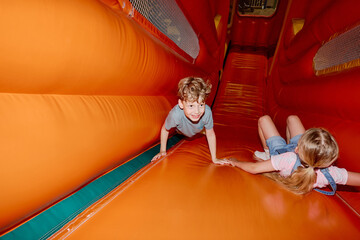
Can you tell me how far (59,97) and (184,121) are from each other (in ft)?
2.48

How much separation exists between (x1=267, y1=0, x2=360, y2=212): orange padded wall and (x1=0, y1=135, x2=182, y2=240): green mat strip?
111cm

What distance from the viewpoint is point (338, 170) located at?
94 cm

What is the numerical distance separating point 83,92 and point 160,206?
528 mm

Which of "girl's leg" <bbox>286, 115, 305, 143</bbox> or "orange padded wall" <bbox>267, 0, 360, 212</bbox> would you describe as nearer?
"orange padded wall" <bbox>267, 0, 360, 212</bbox>

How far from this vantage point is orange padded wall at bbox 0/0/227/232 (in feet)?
1.56

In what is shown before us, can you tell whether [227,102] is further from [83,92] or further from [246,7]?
[246,7]

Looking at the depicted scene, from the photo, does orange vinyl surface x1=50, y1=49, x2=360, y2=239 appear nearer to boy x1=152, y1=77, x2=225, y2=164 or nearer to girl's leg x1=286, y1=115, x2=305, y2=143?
boy x1=152, y1=77, x2=225, y2=164

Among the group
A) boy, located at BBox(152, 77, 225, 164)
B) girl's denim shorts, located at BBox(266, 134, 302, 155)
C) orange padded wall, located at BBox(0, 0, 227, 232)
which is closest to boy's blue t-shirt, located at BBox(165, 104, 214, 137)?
boy, located at BBox(152, 77, 225, 164)

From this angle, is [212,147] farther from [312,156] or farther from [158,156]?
[312,156]

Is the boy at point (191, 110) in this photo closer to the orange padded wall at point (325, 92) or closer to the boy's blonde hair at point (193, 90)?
the boy's blonde hair at point (193, 90)

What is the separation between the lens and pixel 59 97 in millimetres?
650

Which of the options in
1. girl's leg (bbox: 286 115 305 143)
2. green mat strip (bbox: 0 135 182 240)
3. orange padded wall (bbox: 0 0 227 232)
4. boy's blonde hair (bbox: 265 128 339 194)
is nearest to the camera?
orange padded wall (bbox: 0 0 227 232)

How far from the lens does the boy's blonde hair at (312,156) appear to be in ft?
2.82

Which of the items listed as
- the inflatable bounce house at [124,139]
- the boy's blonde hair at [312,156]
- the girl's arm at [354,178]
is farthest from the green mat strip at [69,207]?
the girl's arm at [354,178]
